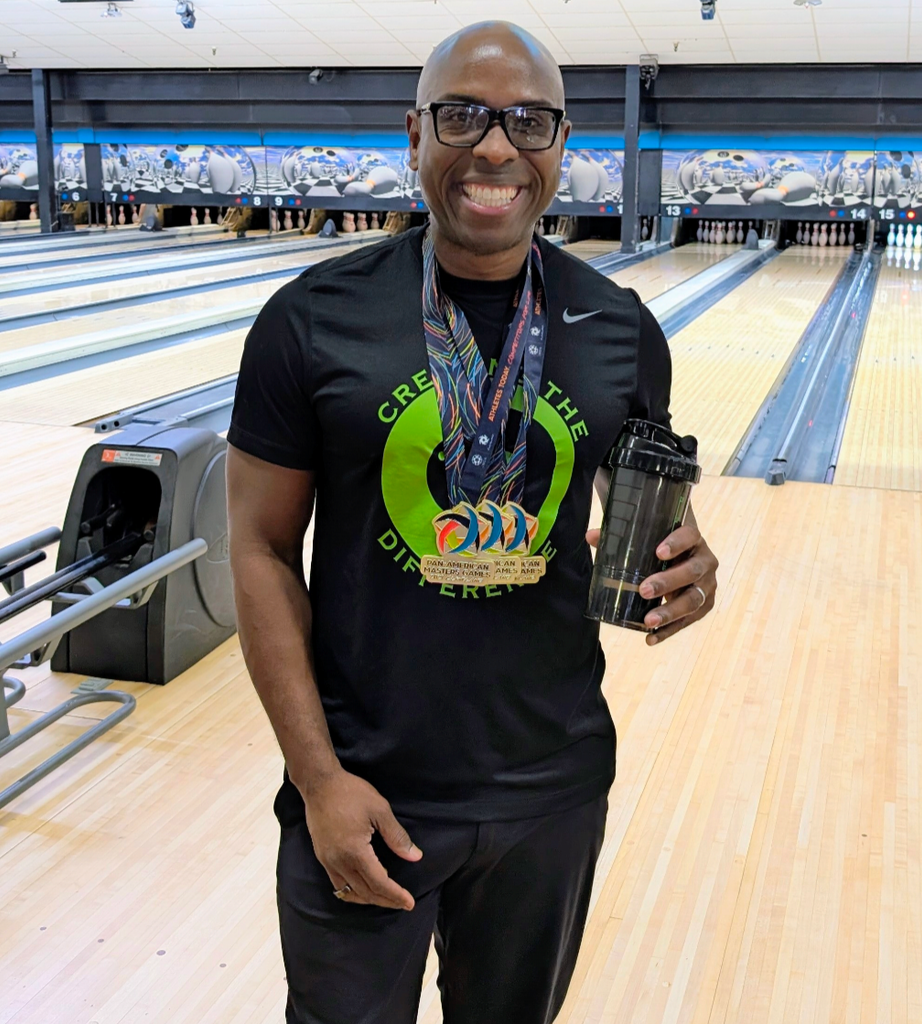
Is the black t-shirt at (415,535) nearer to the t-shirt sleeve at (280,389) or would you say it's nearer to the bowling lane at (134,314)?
the t-shirt sleeve at (280,389)

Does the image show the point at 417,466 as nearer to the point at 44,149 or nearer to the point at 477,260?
the point at 477,260

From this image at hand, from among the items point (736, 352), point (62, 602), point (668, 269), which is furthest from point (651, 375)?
point (668, 269)

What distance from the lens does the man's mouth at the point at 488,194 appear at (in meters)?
0.96

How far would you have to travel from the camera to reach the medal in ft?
3.07

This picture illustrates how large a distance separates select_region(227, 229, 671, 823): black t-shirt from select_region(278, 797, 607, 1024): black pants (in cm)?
3

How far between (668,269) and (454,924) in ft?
29.5

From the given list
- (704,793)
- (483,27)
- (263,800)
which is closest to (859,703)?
(704,793)

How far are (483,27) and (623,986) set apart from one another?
1275 millimetres

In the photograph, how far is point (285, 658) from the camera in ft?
3.21

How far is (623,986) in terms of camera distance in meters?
1.68

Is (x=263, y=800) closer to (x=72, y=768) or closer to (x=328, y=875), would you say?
(x=72, y=768)

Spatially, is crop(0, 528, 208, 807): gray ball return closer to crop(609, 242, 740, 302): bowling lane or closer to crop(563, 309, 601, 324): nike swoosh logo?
crop(563, 309, 601, 324): nike swoosh logo

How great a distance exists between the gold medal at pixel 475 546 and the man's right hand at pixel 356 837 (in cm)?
18

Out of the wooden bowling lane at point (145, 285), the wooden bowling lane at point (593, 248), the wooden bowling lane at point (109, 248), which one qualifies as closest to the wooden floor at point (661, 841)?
the wooden bowling lane at point (145, 285)
